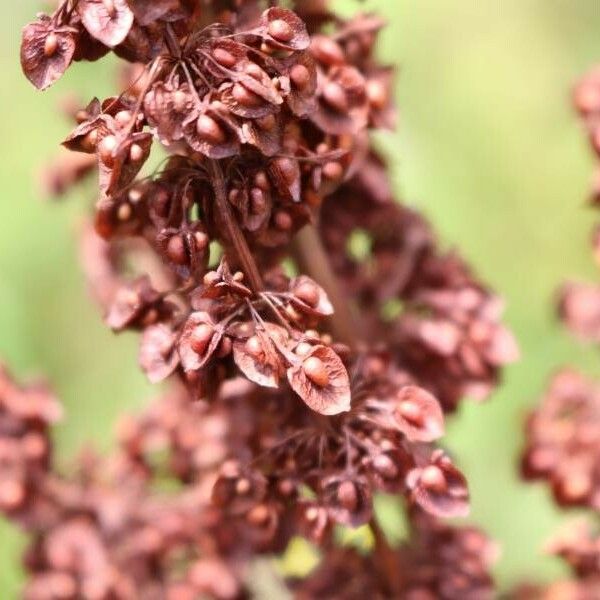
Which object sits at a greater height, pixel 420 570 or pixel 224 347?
pixel 224 347

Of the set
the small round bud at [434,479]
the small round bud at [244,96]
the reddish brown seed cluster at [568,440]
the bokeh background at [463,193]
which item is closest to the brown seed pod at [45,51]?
the small round bud at [244,96]

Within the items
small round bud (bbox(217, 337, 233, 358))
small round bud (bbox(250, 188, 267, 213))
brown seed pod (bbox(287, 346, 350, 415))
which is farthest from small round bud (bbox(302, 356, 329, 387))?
small round bud (bbox(250, 188, 267, 213))

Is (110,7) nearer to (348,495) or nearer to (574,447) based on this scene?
(348,495)

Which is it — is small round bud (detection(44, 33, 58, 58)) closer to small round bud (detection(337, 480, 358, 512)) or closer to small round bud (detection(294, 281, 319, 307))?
small round bud (detection(294, 281, 319, 307))

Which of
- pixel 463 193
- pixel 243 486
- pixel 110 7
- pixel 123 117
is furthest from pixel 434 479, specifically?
pixel 463 193

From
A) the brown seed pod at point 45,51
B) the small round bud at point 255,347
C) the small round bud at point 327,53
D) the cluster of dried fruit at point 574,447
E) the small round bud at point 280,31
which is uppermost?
the brown seed pod at point 45,51

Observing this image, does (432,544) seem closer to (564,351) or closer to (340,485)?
(340,485)

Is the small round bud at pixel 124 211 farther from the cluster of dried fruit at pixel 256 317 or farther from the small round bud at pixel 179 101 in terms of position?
the small round bud at pixel 179 101
